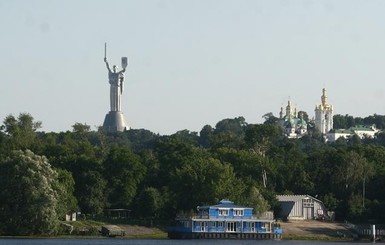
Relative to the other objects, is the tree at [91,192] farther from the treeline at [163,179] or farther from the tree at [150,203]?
the tree at [150,203]

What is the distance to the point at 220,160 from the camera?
5039 inches

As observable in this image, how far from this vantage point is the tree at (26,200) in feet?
326

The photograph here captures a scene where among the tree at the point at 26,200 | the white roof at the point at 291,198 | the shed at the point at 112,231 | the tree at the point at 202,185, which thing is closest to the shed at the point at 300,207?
the white roof at the point at 291,198

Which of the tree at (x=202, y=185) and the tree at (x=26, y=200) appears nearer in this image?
the tree at (x=26, y=200)

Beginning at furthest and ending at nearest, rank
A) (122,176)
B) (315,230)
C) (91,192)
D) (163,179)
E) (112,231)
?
(163,179) → (315,230) → (122,176) → (91,192) → (112,231)

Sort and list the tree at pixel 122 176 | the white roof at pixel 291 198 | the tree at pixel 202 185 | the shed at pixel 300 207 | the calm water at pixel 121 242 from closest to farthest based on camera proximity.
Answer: the calm water at pixel 121 242
the tree at pixel 202 185
the tree at pixel 122 176
the shed at pixel 300 207
the white roof at pixel 291 198

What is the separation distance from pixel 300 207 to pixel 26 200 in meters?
35.1

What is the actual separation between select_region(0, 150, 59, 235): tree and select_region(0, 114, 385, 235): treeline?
0.08m

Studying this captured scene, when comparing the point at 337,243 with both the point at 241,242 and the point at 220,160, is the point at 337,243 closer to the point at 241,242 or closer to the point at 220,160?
the point at 241,242

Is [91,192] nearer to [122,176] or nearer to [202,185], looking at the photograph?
[122,176]

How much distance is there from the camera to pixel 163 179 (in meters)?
123

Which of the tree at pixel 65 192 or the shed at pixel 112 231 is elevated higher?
the tree at pixel 65 192

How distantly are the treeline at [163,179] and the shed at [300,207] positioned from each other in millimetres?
1380

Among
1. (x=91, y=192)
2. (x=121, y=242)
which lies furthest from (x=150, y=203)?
(x=121, y=242)
